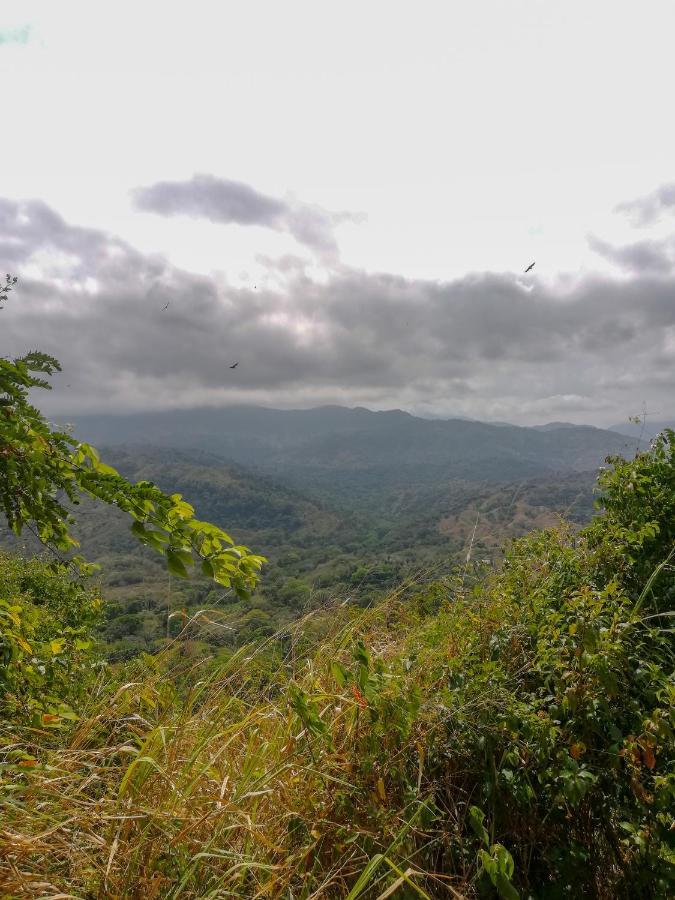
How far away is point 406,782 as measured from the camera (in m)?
2.42

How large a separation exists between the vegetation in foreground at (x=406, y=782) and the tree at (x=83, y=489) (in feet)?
2.46

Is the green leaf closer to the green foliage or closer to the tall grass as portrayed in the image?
the tall grass

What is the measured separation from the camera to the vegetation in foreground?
6.63 feet

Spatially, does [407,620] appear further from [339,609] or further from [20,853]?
[20,853]

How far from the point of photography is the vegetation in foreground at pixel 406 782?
2.02 metres

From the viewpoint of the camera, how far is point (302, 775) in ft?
8.30

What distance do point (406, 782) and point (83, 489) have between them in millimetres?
2317

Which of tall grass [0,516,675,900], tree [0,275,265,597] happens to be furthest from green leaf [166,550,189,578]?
tall grass [0,516,675,900]

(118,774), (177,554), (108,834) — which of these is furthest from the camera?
(118,774)

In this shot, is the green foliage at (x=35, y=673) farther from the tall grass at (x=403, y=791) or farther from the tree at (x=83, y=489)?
the tree at (x=83, y=489)

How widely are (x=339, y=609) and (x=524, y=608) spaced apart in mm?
2140

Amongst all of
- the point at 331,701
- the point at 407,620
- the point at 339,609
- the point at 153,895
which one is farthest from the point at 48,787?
the point at 407,620

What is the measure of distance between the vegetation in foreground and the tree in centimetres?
75

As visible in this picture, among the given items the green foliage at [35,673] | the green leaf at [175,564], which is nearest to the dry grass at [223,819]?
the green foliage at [35,673]
